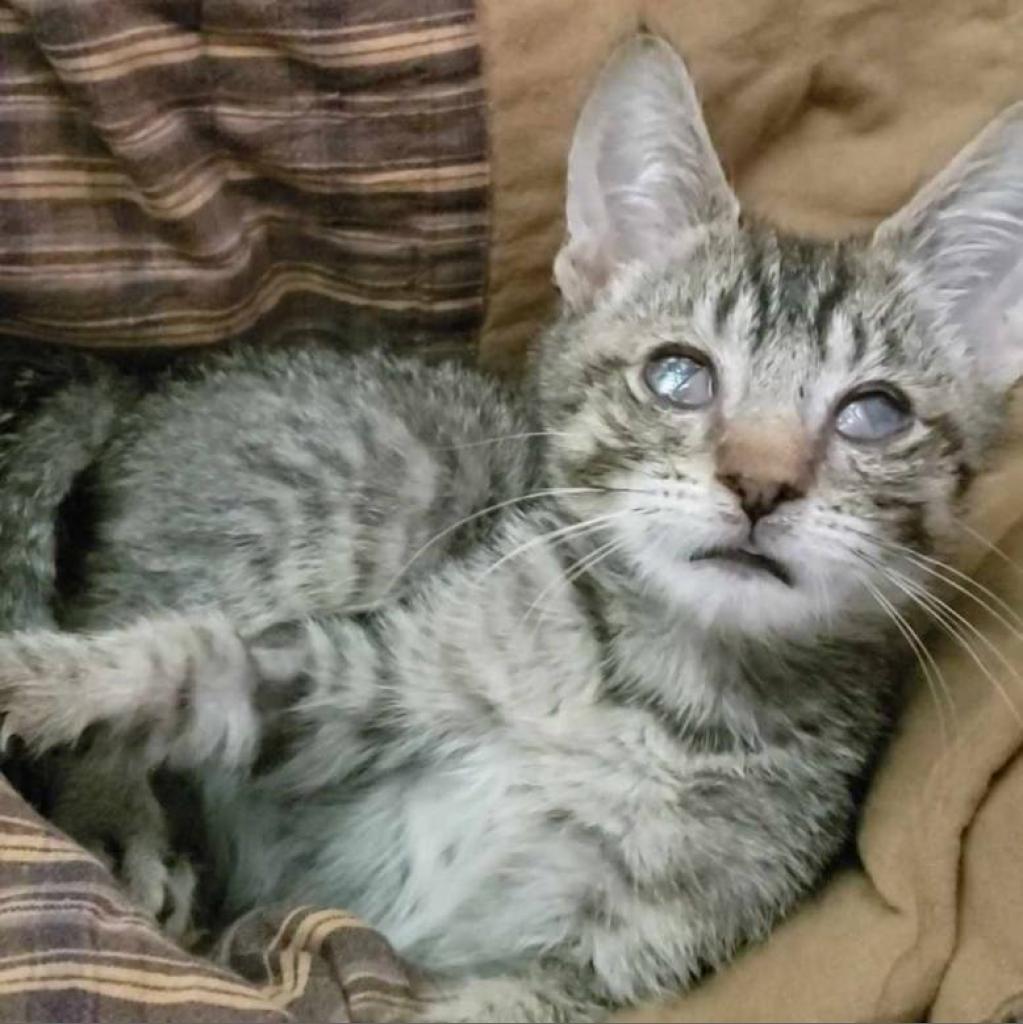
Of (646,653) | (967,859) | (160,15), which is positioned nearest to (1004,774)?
(967,859)

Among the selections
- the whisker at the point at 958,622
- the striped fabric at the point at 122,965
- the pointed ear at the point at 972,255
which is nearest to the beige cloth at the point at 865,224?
the whisker at the point at 958,622

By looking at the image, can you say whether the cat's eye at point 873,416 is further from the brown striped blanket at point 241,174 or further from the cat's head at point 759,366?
the brown striped blanket at point 241,174

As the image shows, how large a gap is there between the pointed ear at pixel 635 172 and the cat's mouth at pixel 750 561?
33 cm

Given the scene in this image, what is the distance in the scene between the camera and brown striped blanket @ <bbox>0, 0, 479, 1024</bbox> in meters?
1.34

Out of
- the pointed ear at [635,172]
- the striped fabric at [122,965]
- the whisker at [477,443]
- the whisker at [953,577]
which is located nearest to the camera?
the striped fabric at [122,965]

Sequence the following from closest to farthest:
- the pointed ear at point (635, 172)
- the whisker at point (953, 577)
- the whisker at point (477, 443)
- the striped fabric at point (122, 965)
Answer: the striped fabric at point (122, 965), the whisker at point (953, 577), the pointed ear at point (635, 172), the whisker at point (477, 443)

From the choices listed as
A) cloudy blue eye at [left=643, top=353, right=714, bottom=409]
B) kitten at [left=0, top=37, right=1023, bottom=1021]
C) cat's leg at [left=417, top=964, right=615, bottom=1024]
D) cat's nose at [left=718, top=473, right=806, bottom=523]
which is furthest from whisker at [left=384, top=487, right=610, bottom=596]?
cat's leg at [left=417, top=964, right=615, bottom=1024]

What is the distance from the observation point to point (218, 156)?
1444mm

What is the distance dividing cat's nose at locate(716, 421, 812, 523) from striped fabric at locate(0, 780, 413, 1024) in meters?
0.46

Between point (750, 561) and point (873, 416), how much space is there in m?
0.18

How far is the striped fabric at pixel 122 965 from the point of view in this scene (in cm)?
107

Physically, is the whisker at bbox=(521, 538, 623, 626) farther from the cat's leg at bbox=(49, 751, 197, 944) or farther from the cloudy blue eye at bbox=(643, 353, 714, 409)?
the cat's leg at bbox=(49, 751, 197, 944)

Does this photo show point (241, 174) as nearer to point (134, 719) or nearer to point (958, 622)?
point (134, 719)

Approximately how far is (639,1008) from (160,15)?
929 mm
